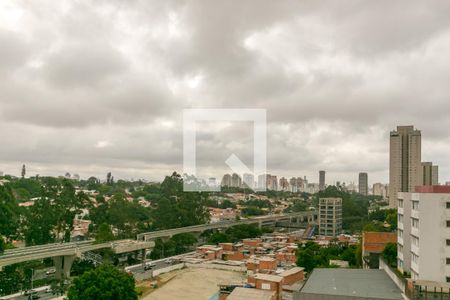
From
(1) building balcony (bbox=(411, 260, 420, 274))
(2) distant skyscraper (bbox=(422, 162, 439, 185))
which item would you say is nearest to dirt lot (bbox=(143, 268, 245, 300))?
(1) building balcony (bbox=(411, 260, 420, 274))

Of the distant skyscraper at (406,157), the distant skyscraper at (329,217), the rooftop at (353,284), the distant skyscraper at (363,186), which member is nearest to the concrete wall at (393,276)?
the rooftop at (353,284)

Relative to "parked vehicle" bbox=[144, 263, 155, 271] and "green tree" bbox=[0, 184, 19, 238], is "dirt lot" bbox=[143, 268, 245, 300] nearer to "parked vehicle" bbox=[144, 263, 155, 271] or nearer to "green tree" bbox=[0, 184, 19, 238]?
"parked vehicle" bbox=[144, 263, 155, 271]

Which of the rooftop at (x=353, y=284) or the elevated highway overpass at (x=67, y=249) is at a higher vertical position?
the rooftop at (x=353, y=284)

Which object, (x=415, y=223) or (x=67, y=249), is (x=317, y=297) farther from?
(x=67, y=249)

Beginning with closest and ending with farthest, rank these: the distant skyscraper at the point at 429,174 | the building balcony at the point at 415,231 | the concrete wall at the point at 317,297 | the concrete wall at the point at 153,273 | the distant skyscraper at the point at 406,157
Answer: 1. the concrete wall at the point at 317,297
2. the building balcony at the point at 415,231
3. the concrete wall at the point at 153,273
4. the distant skyscraper at the point at 429,174
5. the distant skyscraper at the point at 406,157

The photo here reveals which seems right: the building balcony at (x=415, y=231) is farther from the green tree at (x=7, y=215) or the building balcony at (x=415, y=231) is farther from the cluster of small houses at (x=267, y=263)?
the green tree at (x=7, y=215)

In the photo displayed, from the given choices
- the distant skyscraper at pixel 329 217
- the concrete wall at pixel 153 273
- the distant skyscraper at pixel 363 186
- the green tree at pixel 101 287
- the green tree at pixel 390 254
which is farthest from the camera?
the distant skyscraper at pixel 363 186
